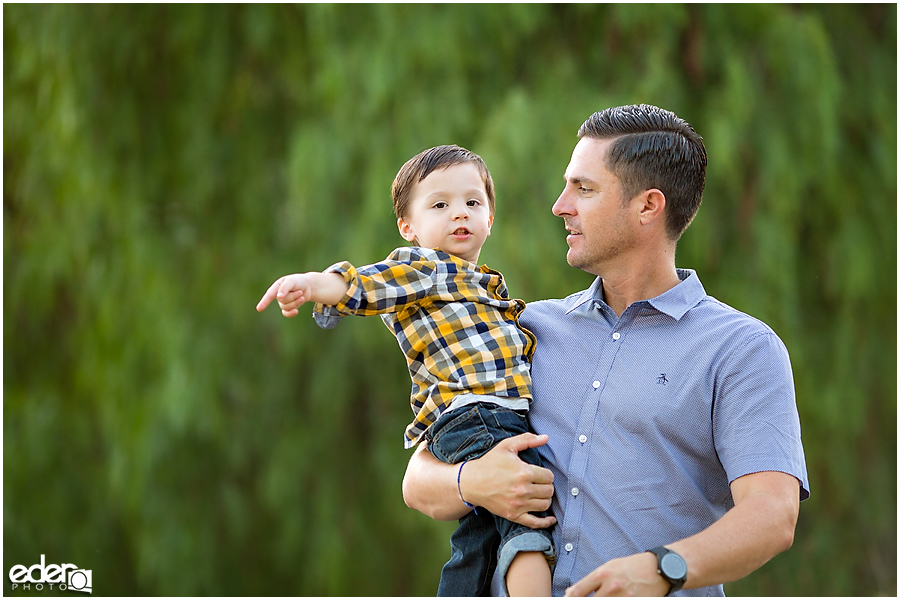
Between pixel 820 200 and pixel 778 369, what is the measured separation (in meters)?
2.49

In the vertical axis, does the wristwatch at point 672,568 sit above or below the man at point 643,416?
below

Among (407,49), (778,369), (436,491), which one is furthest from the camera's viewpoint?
(407,49)

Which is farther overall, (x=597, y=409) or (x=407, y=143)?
(x=407, y=143)

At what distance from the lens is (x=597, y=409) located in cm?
162

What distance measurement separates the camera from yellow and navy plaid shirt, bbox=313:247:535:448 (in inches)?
64.7

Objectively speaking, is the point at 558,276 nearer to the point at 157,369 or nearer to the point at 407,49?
the point at 407,49

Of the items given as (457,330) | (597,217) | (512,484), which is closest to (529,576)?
(512,484)

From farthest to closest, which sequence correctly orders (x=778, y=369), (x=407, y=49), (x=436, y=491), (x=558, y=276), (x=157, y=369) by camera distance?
(x=157, y=369), (x=407, y=49), (x=558, y=276), (x=436, y=491), (x=778, y=369)

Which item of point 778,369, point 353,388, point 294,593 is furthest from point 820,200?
point 294,593

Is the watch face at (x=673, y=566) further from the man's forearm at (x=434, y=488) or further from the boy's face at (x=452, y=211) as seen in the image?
the boy's face at (x=452, y=211)

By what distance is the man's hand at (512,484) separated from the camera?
1547 mm

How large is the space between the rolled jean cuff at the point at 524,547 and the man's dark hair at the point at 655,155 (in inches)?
25.0

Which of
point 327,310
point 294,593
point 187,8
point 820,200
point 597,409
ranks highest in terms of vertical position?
point 187,8

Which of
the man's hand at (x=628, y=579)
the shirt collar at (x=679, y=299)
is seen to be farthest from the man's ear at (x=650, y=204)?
the man's hand at (x=628, y=579)
